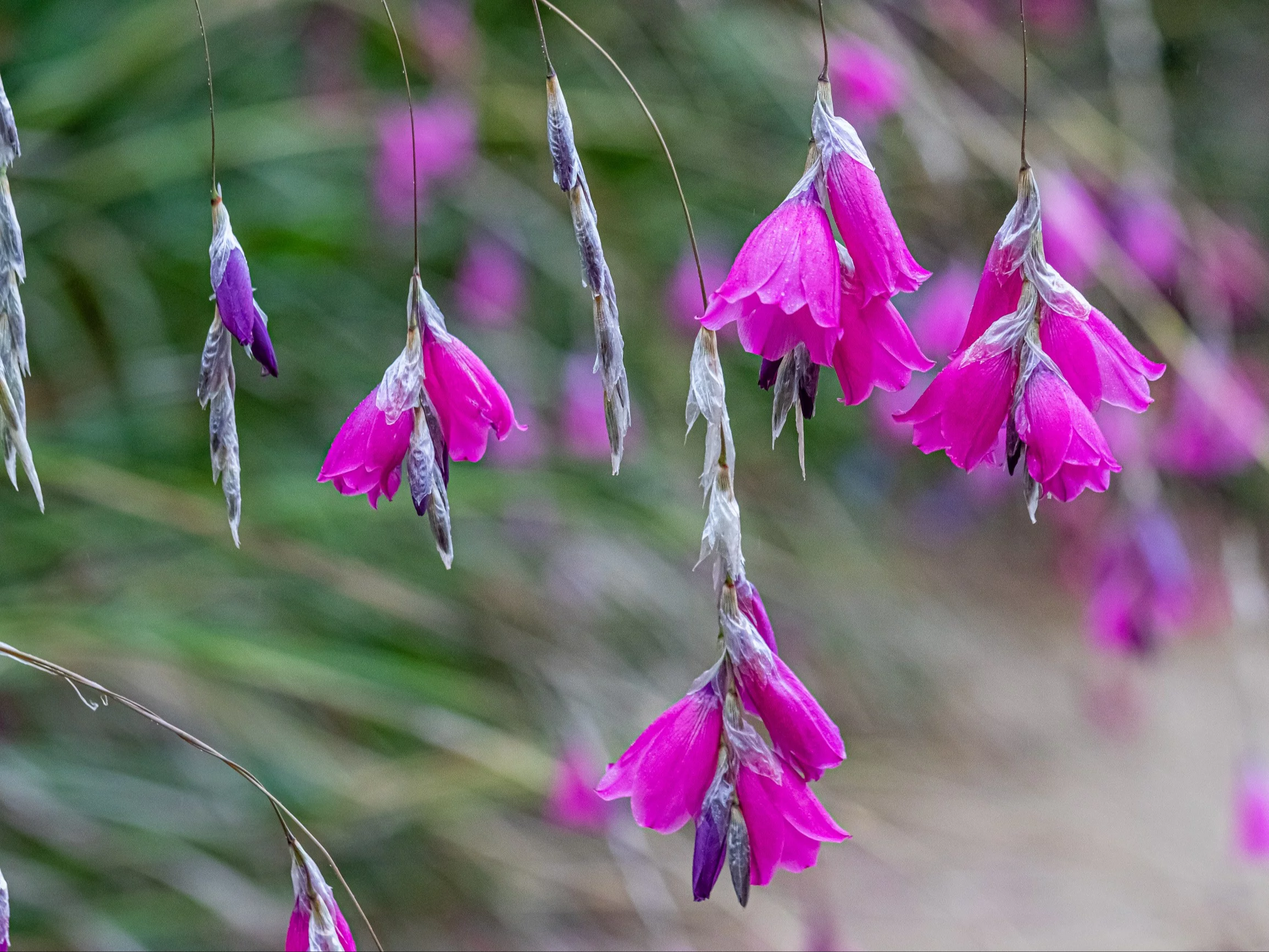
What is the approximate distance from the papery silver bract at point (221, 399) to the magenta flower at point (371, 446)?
1.8 inches

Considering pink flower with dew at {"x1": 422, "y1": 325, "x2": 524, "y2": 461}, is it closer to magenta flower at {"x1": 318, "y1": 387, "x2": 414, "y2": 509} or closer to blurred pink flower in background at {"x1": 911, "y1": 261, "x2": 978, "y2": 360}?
magenta flower at {"x1": 318, "y1": 387, "x2": 414, "y2": 509}

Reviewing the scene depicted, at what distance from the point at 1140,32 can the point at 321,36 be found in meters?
1.16

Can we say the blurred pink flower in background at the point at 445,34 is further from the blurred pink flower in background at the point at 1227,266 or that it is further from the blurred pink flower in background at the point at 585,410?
the blurred pink flower in background at the point at 1227,266

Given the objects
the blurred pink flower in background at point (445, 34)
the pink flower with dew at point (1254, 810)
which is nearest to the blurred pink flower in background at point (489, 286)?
the blurred pink flower in background at point (445, 34)

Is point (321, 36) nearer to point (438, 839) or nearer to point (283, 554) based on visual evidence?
point (283, 554)

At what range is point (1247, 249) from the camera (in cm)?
165

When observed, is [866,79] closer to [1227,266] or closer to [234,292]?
[1227,266]

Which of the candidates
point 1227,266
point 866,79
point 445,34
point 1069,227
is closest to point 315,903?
point 1069,227

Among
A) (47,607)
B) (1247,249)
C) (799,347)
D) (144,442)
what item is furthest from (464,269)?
(799,347)

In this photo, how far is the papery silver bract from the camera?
0.47 m

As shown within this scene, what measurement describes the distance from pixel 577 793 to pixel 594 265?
81 cm

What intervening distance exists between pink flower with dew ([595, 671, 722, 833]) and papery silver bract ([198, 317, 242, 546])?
0.63 ft

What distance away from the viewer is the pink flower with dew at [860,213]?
424mm

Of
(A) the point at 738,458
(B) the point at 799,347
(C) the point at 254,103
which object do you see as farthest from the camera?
(A) the point at 738,458
